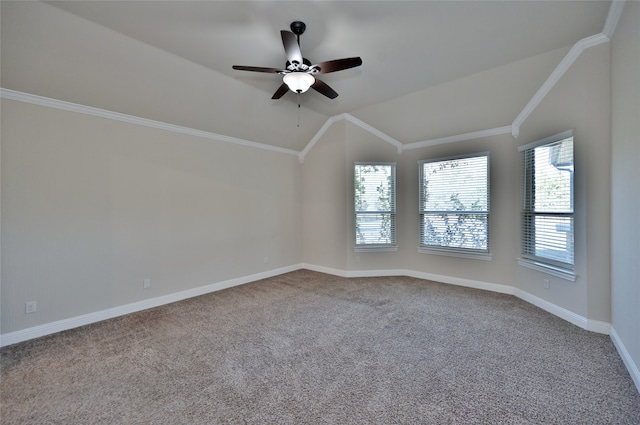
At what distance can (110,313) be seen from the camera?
3.48 m

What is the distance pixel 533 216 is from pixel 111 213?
5703mm

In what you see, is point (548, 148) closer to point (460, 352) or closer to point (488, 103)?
point (488, 103)

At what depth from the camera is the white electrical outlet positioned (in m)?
2.92

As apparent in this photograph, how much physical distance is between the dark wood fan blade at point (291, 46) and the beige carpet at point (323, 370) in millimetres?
2763

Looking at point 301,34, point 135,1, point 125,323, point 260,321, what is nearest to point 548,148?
point 301,34

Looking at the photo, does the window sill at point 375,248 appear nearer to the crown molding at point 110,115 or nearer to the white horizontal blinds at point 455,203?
the white horizontal blinds at point 455,203

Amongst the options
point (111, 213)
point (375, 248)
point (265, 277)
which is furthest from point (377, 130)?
point (111, 213)

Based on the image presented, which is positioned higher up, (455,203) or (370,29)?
(370,29)

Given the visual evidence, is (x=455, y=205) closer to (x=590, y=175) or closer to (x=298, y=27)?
(x=590, y=175)

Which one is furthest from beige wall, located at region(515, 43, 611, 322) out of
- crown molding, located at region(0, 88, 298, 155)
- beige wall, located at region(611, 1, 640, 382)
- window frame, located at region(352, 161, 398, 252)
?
crown molding, located at region(0, 88, 298, 155)

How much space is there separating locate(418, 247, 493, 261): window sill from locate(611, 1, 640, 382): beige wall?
5.58 ft

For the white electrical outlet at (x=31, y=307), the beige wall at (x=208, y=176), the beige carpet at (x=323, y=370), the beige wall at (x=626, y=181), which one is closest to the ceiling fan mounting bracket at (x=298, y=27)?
the beige wall at (x=208, y=176)

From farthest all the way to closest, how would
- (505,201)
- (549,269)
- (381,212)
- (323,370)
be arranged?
(381,212) < (505,201) < (549,269) < (323,370)

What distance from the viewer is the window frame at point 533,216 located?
3.19 meters
